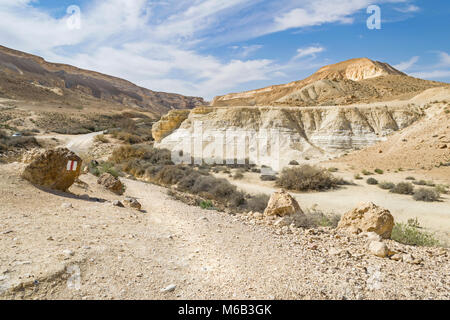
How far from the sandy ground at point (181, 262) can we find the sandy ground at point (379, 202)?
4278 mm

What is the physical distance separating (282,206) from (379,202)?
19.4 feet

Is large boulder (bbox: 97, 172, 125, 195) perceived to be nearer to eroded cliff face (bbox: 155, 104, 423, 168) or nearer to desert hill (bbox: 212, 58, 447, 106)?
eroded cliff face (bbox: 155, 104, 423, 168)

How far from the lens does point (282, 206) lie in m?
5.50

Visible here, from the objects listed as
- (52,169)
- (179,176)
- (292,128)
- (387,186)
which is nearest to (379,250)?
(52,169)

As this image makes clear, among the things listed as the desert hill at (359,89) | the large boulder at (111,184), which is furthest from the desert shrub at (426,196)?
the desert hill at (359,89)

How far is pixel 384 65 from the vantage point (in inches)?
2158

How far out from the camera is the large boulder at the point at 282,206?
5445 mm

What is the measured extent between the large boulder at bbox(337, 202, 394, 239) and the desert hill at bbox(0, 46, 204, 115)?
170ft

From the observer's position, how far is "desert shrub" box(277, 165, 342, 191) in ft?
38.4

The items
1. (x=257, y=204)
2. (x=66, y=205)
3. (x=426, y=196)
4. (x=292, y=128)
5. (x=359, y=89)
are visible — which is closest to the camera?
(x=66, y=205)

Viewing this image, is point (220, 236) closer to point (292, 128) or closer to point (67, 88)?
point (292, 128)

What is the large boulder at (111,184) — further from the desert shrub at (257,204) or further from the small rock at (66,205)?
the desert shrub at (257,204)

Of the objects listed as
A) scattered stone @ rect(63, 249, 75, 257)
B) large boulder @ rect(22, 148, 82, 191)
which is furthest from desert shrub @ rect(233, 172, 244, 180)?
scattered stone @ rect(63, 249, 75, 257)

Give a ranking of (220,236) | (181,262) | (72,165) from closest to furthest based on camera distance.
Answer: (181,262) < (220,236) < (72,165)
